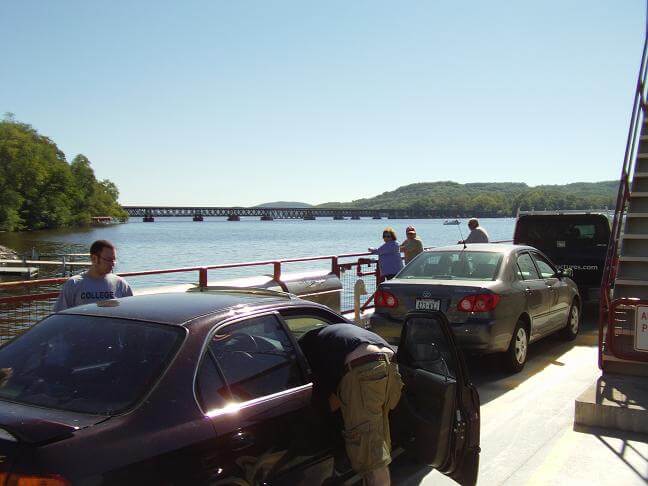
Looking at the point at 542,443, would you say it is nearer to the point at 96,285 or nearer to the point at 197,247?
the point at 96,285

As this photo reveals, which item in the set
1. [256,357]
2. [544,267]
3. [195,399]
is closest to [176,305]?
[256,357]

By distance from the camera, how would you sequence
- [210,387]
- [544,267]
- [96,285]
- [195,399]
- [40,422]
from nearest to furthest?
[40,422] → [195,399] → [210,387] → [96,285] → [544,267]

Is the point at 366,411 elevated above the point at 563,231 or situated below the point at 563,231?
below

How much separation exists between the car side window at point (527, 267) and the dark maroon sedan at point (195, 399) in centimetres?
462

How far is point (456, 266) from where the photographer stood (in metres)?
8.30

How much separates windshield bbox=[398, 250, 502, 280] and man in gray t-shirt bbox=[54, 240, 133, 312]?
4095 mm

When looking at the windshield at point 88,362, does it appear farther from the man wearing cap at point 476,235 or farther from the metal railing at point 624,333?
the man wearing cap at point 476,235

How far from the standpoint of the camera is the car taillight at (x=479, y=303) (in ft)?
24.2

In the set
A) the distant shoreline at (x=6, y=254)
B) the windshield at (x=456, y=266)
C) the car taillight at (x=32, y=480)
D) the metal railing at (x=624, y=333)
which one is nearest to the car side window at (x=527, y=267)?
the windshield at (x=456, y=266)

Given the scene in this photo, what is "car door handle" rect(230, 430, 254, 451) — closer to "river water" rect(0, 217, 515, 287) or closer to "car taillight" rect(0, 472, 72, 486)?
"car taillight" rect(0, 472, 72, 486)

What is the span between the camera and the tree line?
3504 inches

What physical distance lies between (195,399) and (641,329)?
4289 mm

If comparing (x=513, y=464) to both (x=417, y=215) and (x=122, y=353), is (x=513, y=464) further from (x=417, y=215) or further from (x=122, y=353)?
(x=417, y=215)

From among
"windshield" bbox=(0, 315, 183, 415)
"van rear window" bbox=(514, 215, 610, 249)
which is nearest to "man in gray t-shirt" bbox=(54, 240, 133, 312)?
"windshield" bbox=(0, 315, 183, 415)
